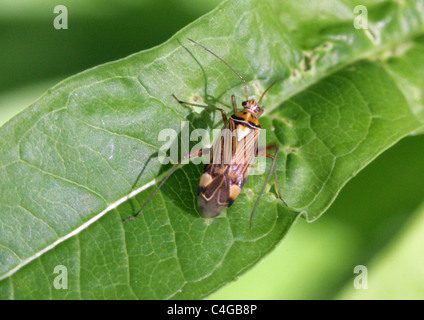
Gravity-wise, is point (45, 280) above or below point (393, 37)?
below

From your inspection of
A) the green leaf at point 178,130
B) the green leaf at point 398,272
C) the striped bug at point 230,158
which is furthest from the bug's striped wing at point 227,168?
the green leaf at point 398,272

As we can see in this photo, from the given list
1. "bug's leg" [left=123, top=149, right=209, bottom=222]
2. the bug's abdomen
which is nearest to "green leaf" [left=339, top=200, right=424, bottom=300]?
the bug's abdomen

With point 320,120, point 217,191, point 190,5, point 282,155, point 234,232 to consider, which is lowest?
point 234,232

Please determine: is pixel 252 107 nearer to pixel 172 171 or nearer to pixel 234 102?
pixel 234 102

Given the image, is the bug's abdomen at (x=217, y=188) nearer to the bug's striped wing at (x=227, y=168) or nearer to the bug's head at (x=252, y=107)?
the bug's striped wing at (x=227, y=168)

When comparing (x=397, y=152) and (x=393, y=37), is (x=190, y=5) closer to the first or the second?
(x=393, y=37)
